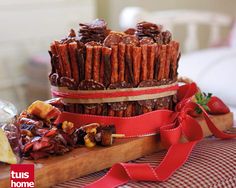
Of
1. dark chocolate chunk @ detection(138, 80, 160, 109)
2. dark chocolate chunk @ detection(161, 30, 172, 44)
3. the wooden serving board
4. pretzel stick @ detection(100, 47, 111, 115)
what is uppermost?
dark chocolate chunk @ detection(161, 30, 172, 44)

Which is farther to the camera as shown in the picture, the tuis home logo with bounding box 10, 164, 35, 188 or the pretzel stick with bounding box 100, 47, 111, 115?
the pretzel stick with bounding box 100, 47, 111, 115

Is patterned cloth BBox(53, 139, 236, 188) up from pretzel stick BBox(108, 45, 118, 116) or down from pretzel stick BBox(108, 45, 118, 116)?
down

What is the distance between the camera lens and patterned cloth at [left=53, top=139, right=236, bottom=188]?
655 mm

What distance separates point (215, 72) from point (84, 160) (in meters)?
0.81

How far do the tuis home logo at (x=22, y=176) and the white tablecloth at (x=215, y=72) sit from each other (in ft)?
2.30

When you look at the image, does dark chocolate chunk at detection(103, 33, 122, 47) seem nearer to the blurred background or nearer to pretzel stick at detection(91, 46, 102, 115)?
pretzel stick at detection(91, 46, 102, 115)

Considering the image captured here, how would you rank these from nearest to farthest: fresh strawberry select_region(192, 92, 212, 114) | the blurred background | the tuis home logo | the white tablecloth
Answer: the tuis home logo → fresh strawberry select_region(192, 92, 212, 114) → the white tablecloth → the blurred background

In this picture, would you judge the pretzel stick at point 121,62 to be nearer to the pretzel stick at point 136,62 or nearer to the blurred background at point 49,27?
the pretzel stick at point 136,62

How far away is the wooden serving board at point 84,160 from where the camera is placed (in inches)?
24.7

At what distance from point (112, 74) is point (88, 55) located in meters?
0.04

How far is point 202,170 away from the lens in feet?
2.28

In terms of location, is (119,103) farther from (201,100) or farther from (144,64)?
(201,100)

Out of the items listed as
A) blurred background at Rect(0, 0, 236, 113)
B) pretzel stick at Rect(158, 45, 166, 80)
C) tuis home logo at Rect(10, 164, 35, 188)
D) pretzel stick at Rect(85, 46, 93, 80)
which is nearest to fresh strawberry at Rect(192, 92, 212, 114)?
pretzel stick at Rect(158, 45, 166, 80)

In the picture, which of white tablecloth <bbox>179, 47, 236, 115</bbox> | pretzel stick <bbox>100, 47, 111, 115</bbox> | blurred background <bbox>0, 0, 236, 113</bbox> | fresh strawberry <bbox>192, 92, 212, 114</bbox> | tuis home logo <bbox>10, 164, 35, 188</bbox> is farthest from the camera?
blurred background <bbox>0, 0, 236, 113</bbox>
